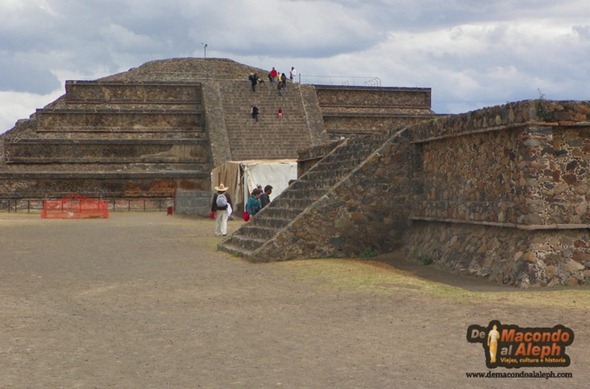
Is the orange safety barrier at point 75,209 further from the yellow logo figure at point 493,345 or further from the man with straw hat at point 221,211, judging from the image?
the yellow logo figure at point 493,345

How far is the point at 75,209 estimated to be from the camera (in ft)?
93.1

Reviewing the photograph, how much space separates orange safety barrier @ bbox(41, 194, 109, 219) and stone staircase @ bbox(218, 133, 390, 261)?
13682mm

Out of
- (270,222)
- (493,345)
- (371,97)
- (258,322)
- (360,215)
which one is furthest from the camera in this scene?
(371,97)

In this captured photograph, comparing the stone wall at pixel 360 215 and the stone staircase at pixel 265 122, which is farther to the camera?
the stone staircase at pixel 265 122

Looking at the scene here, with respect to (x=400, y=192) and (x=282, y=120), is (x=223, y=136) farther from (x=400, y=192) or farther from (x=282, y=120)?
(x=400, y=192)

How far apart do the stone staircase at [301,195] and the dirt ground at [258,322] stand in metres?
1.17

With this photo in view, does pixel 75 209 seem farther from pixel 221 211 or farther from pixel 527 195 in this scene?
pixel 527 195

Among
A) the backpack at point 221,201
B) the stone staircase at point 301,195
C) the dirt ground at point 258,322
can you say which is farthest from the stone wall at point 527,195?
the backpack at point 221,201

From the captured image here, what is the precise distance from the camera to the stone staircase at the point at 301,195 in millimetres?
13625

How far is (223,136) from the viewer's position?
34.1 meters

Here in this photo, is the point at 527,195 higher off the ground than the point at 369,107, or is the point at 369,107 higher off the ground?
the point at 369,107

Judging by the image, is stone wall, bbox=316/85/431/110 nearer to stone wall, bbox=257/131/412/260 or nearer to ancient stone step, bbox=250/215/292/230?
ancient stone step, bbox=250/215/292/230

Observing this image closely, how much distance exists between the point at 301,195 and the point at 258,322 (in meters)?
7.23

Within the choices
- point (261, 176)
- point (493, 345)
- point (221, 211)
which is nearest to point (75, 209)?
point (261, 176)
